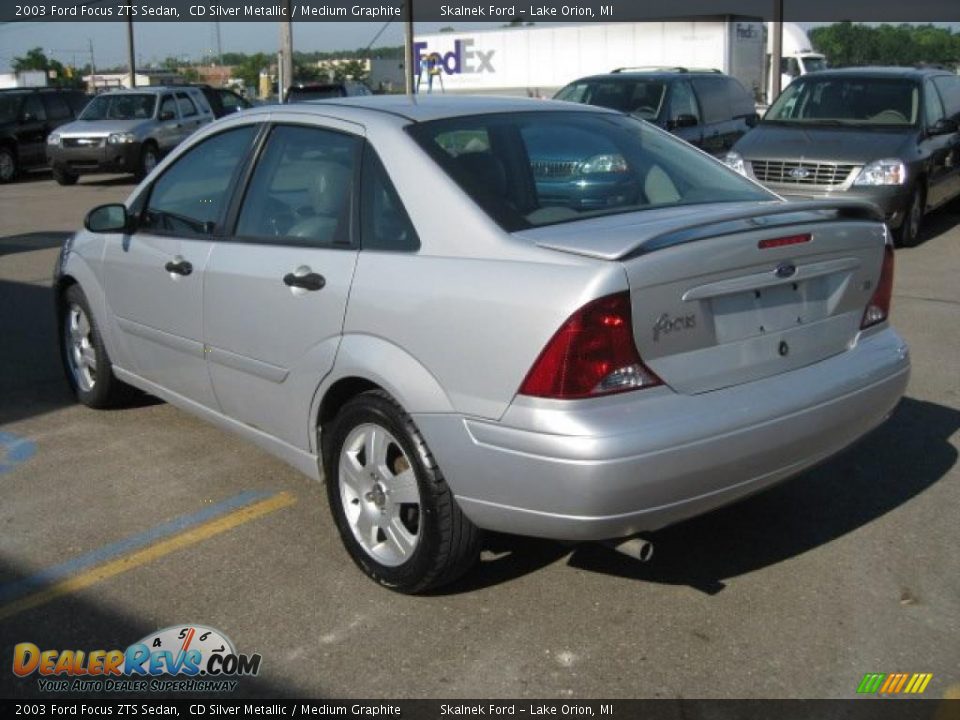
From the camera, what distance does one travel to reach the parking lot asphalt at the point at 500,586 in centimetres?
330

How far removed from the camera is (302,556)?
4109 mm

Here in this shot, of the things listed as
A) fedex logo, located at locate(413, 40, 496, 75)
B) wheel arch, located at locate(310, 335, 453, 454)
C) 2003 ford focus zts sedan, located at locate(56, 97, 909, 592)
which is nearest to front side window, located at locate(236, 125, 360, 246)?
2003 ford focus zts sedan, located at locate(56, 97, 909, 592)

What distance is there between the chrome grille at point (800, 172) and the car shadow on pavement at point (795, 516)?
5984 millimetres

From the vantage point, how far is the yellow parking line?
12.5 feet

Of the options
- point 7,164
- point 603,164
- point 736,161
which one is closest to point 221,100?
point 7,164

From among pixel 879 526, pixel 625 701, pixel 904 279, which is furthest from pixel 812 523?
pixel 904 279

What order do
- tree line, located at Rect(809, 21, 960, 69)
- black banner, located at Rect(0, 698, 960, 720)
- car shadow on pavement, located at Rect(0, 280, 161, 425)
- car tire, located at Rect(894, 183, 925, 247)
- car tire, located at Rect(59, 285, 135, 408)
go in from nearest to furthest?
1. black banner, located at Rect(0, 698, 960, 720)
2. car tire, located at Rect(59, 285, 135, 408)
3. car shadow on pavement, located at Rect(0, 280, 161, 425)
4. car tire, located at Rect(894, 183, 925, 247)
5. tree line, located at Rect(809, 21, 960, 69)

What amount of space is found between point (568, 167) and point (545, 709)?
2.03m

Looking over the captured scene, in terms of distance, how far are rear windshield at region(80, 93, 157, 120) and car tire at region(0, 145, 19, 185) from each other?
208cm

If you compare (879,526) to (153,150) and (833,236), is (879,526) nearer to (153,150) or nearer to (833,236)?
(833,236)

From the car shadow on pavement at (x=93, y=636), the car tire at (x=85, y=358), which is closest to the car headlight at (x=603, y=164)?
the car shadow on pavement at (x=93, y=636)

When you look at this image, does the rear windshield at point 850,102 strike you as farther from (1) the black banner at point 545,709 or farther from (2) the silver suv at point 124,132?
(2) the silver suv at point 124,132

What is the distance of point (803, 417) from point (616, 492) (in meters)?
0.76

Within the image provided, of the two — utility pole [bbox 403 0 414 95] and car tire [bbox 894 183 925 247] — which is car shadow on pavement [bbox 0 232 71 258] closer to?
car tire [bbox 894 183 925 247]
